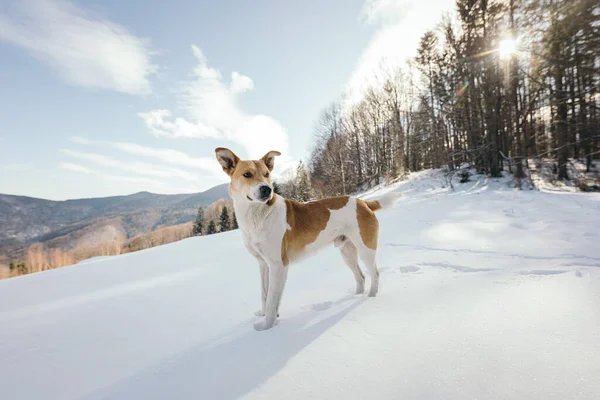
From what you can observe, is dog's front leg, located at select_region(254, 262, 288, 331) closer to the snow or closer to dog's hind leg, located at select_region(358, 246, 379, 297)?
the snow

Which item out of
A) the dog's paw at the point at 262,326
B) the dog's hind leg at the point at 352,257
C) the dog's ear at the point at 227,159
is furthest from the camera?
the dog's hind leg at the point at 352,257

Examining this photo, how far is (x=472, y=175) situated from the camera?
14594 millimetres

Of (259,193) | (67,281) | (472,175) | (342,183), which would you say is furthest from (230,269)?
(342,183)

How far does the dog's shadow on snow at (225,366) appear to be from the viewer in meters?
1.59

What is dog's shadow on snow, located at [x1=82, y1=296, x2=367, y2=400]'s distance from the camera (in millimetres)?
1589

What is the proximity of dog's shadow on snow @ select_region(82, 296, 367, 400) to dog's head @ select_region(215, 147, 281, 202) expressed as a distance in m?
1.27

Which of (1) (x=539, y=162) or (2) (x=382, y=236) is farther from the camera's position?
(1) (x=539, y=162)

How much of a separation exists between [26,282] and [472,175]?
61.5 feet

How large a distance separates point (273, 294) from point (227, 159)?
157 cm

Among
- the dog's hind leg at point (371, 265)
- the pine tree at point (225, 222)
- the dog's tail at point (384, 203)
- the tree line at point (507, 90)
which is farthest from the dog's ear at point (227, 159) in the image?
the pine tree at point (225, 222)

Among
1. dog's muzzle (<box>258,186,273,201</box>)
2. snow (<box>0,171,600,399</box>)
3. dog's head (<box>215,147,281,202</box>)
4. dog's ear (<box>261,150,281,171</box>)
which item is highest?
dog's ear (<box>261,150,281,171</box>)

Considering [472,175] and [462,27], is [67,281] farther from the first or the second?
[462,27]

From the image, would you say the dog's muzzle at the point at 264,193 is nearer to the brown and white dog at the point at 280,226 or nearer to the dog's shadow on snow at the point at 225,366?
the brown and white dog at the point at 280,226

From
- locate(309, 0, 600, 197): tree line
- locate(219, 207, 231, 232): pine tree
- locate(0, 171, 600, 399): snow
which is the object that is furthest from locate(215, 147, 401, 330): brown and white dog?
locate(219, 207, 231, 232): pine tree
